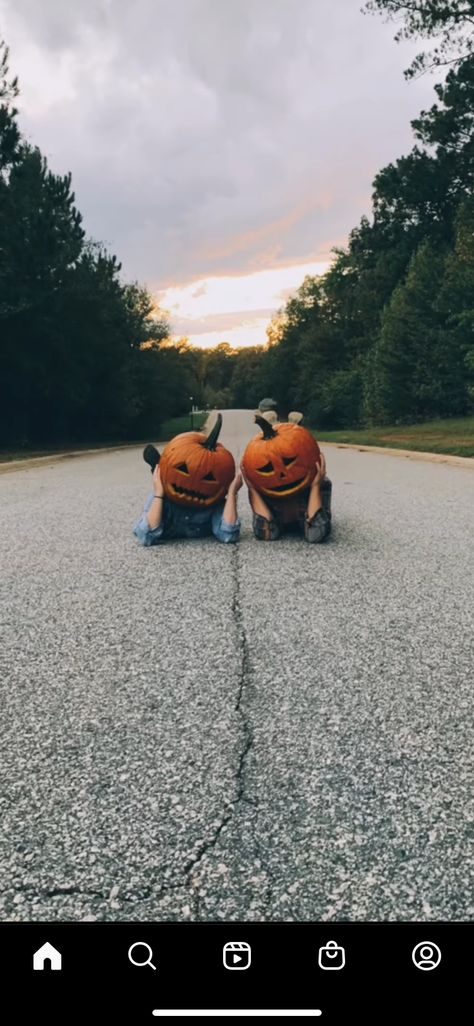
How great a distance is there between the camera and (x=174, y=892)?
179 centimetres

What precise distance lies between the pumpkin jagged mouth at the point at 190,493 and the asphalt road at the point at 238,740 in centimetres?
69

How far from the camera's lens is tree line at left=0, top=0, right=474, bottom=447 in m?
26.4

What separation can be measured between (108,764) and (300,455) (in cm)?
400

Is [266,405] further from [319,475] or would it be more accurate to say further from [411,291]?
[411,291]

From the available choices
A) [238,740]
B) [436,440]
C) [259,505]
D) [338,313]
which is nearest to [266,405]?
[259,505]

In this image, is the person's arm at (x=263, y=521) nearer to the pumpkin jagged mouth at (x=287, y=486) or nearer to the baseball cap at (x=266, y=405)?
the pumpkin jagged mouth at (x=287, y=486)

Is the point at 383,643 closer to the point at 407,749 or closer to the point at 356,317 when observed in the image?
the point at 407,749

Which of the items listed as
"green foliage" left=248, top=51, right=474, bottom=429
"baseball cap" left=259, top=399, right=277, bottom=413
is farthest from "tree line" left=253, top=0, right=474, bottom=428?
"baseball cap" left=259, top=399, right=277, bottom=413

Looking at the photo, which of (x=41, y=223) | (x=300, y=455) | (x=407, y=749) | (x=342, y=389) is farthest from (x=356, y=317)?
(x=407, y=749)

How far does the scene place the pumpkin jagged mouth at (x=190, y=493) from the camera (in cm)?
619
